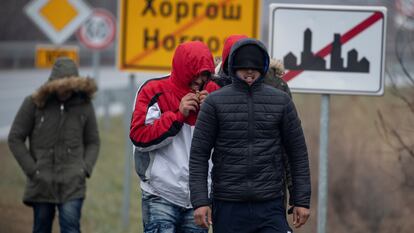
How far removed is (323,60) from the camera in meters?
6.98

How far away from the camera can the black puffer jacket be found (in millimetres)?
5273

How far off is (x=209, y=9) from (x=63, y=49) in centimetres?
513

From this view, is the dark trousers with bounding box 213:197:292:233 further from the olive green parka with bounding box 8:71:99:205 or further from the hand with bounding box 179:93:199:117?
the olive green parka with bounding box 8:71:99:205

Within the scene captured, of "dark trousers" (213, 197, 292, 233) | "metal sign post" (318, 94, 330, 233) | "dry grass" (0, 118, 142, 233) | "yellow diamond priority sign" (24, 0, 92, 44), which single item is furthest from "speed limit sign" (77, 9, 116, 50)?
"dark trousers" (213, 197, 292, 233)

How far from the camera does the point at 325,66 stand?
6980mm

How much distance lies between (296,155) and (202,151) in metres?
0.50

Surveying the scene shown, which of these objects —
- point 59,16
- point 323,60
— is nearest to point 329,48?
point 323,60

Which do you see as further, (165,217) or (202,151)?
(165,217)

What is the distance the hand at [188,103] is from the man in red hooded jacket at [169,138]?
18 millimetres

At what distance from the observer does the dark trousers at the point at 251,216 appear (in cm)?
536

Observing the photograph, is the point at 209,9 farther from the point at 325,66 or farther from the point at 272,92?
the point at 272,92

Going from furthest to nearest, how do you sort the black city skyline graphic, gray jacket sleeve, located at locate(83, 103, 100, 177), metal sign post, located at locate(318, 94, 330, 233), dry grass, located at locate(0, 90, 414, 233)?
dry grass, located at locate(0, 90, 414, 233) → gray jacket sleeve, located at locate(83, 103, 100, 177) → the black city skyline graphic → metal sign post, located at locate(318, 94, 330, 233)

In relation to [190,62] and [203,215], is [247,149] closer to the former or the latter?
[203,215]

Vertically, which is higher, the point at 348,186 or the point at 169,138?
the point at 169,138
